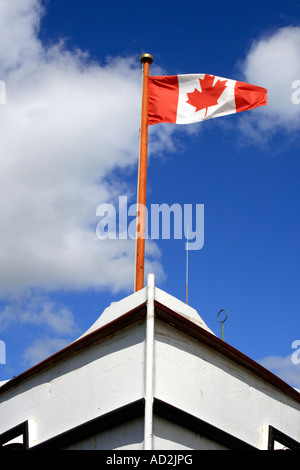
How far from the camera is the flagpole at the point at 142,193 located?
19.3ft

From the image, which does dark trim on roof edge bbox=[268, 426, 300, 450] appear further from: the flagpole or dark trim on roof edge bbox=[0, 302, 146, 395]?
the flagpole

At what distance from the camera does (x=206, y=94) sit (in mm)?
8414

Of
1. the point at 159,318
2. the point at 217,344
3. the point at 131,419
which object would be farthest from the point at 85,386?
the point at 217,344

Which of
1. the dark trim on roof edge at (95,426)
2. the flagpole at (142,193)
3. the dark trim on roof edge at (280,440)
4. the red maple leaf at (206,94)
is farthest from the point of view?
the red maple leaf at (206,94)

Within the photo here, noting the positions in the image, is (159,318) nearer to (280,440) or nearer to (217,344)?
(217,344)

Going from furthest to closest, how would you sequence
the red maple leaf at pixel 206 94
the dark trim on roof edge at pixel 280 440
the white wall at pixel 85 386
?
the red maple leaf at pixel 206 94, the dark trim on roof edge at pixel 280 440, the white wall at pixel 85 386

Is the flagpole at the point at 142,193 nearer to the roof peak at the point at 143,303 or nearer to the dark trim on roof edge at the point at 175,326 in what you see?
the roof peak at the point at 143,303

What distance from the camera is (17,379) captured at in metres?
5.24

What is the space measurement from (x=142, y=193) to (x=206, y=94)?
115 inches

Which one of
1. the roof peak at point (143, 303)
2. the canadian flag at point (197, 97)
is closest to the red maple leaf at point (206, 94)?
the canadian flag at point (197, 97)

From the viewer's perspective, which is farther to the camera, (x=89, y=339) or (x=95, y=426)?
(x=89, y=339)

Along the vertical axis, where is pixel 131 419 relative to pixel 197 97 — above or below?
below

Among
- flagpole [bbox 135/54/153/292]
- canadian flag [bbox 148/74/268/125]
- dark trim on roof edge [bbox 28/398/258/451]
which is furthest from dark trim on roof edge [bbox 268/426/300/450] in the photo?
canadian flag [bbox 148/74/268/125]

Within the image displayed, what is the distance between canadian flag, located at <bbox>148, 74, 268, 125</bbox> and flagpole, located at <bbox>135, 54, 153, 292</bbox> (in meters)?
0.59
